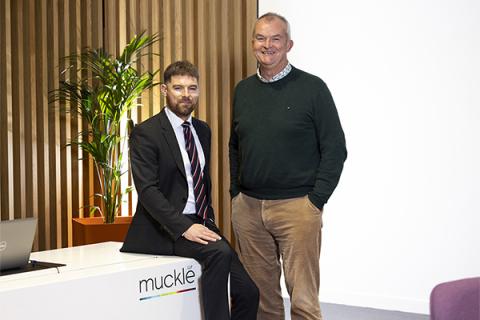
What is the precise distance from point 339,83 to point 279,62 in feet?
6.66

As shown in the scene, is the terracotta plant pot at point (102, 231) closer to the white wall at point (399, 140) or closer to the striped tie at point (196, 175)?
the white wall at point (399, 140)

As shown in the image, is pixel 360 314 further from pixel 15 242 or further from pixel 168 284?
pixel 15 242

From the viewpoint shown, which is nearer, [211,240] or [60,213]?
[211,240]

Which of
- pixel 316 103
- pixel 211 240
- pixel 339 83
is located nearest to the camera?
pixel 211 240

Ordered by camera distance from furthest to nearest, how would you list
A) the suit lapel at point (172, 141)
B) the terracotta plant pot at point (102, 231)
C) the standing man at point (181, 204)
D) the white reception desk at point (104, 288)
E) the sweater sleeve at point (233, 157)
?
the terracotta plant pot at point (102, 231) < the sweater sleeve at point (233, 157) < the suit lapel at point (172, 141) < the standing man at point (181, 204) < the white reception desk at point (104, 288)

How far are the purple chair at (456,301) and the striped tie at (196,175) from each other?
5.83 feet

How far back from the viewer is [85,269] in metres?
2.86

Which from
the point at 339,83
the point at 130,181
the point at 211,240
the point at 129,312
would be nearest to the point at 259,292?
the point at 211,240

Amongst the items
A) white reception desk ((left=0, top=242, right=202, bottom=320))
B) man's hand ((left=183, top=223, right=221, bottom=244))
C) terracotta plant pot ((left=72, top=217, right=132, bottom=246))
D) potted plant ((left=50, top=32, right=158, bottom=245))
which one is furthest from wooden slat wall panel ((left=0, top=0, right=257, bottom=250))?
man's hand ((left=183, top=223, right=221, bottom=244))

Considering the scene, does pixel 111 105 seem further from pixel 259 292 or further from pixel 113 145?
pixel 259 292

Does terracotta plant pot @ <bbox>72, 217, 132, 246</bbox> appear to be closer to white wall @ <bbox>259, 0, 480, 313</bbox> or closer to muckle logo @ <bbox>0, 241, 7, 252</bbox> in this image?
white wall @ <bbox>259, 0, 480, 313</bbox>

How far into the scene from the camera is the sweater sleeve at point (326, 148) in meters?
3.25

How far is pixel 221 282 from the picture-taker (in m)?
3.07

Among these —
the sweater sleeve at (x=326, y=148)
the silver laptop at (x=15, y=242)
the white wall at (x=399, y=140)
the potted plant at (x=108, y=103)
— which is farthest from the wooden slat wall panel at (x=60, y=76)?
the silver laptop at (x=15, y=242)
